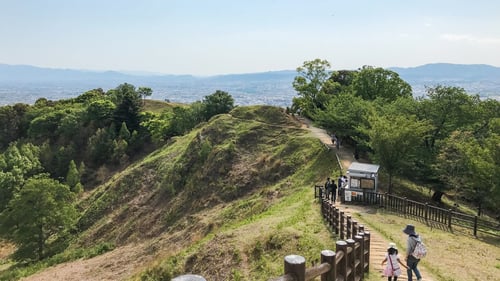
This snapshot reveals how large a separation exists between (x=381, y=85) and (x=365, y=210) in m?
26.3

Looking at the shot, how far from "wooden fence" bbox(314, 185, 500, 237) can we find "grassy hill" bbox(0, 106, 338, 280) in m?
3.56

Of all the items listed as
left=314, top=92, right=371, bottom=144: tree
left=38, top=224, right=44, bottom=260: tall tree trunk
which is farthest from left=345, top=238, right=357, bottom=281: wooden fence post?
left=38, top=224, right=44, bottom=260: tall tree trunk

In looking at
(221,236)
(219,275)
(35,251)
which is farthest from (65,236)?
(219,275)

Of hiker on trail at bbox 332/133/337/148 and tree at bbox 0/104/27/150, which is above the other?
hiker on trail at bbox 332/133/337/148

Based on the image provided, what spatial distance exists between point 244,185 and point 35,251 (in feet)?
61.6

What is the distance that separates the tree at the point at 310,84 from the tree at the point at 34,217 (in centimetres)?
3046

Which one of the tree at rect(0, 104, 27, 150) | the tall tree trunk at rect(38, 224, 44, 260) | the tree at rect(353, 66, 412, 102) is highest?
the tree at rect(353, 66, 412, 102)

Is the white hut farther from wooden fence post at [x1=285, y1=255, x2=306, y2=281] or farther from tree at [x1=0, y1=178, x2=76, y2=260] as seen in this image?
tree at [x1=0, y1=178, x2=76, y2=260]

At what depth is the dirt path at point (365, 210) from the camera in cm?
1120

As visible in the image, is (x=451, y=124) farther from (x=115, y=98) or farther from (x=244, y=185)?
(x=115, y=98)

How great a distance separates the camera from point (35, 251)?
3231cm

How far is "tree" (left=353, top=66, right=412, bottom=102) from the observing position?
42.8m

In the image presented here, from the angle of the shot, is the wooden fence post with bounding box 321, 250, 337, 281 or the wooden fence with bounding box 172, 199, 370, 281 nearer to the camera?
the wooden fence with bounding box 172, 199, 370, 281

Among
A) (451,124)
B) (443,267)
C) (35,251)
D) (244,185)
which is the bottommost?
(35,251)
